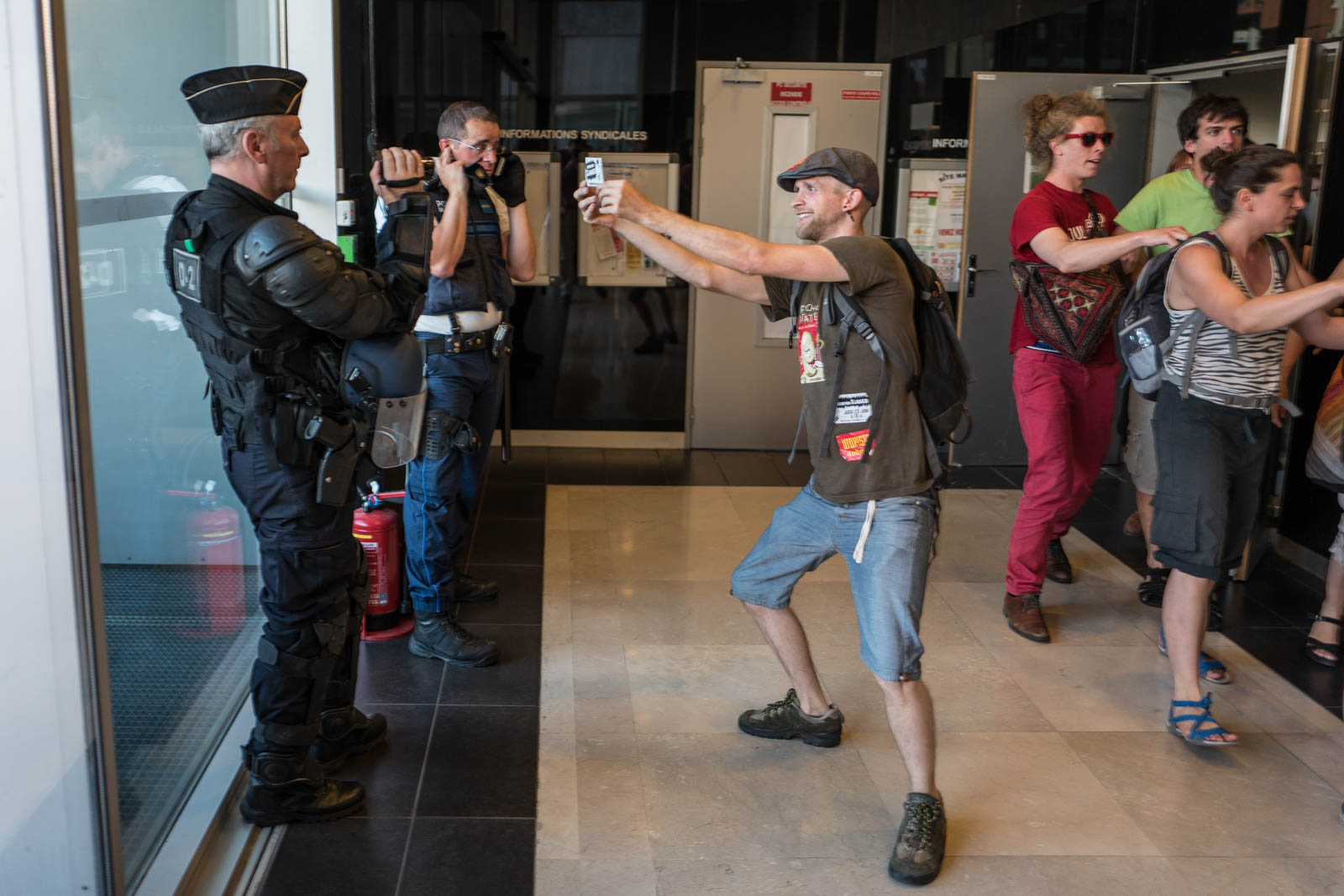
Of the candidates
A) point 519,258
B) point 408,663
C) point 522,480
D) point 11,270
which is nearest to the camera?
point 11,270

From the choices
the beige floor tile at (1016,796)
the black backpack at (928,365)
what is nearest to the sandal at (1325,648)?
the beige floor tile at (1016,796)

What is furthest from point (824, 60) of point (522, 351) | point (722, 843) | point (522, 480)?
point (722, 843)

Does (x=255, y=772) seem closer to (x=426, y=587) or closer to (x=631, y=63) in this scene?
(x=426, y=587)

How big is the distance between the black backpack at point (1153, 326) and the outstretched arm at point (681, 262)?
4.32ft

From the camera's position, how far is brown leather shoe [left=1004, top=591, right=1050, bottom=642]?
4445 mm

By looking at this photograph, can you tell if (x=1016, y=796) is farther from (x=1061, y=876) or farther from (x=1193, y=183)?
(x=1193, y=183)

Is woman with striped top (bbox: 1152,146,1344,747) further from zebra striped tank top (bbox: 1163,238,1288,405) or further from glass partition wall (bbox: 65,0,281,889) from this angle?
glass partition wall (bbox: 65,0,281,889)

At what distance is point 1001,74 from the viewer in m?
6.75

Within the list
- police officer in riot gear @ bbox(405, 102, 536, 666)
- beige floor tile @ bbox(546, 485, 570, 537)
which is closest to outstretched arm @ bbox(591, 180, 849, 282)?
police officer in riot gear @ bbox(405, 102, 536, 666)

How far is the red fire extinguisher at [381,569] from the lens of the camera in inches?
167

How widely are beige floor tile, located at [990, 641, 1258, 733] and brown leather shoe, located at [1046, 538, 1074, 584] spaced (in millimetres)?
724

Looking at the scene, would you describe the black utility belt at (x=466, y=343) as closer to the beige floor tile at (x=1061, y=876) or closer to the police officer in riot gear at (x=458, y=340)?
the police officer in riot gear at (x=458, y=340)

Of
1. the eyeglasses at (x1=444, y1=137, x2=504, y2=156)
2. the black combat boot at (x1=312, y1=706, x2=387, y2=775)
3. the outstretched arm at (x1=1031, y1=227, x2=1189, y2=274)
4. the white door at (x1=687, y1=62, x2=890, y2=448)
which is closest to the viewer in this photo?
the black combat boot at (x1=312, y1=706, x2=387, y2=775)

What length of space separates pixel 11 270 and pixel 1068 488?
3.60 metres
